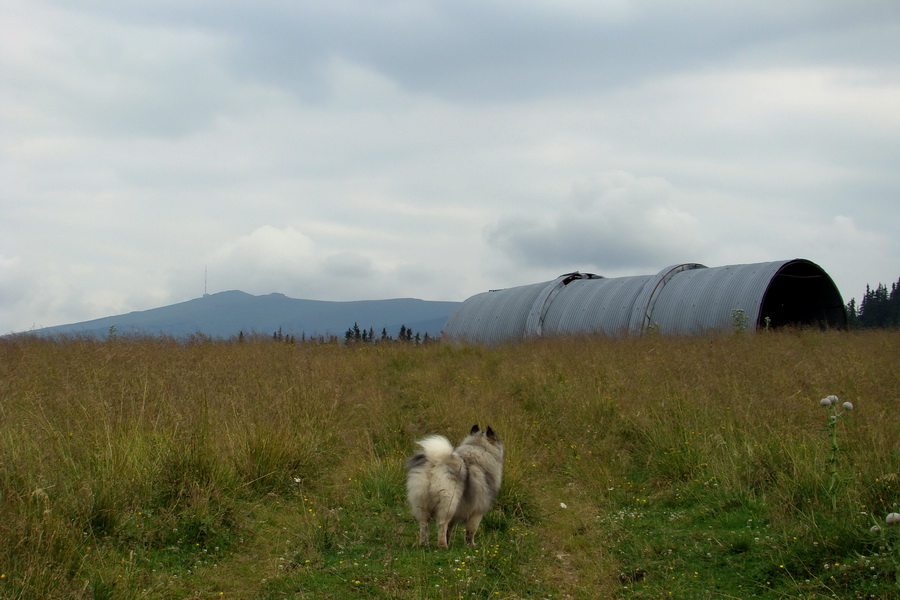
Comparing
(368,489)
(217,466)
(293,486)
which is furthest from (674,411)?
(217,466)

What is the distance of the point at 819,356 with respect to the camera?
12867 mm

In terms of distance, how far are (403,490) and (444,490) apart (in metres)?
1.59

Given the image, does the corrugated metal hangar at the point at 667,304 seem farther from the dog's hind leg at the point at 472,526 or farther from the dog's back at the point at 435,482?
the dog's back at the point at 435,482

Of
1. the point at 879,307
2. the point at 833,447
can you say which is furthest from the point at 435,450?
the point at 879,307

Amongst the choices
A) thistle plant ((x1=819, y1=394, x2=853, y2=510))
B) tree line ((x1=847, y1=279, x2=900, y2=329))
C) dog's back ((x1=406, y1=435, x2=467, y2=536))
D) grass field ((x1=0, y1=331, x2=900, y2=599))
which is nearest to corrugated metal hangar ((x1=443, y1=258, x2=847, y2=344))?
grass field ((x1=0, y1=331, x2=900, y2=599))

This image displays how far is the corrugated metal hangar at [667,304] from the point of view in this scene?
2314 cm

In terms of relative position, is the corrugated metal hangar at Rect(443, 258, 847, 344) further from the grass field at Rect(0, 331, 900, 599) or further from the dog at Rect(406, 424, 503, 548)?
the dog at Rect(406, 424, 503, 548)

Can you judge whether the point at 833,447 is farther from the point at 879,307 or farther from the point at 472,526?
the point at 879,307

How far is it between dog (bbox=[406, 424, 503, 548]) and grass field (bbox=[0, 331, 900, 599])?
223 millimetres

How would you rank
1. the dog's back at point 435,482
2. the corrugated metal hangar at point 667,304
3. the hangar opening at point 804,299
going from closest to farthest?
the dog's back at point 435,482 → the corrugated metal hangar at point 667,304 → the hangar opening at point 804,299

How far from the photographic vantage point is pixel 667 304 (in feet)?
82.4

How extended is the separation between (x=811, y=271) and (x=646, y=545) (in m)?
24.4

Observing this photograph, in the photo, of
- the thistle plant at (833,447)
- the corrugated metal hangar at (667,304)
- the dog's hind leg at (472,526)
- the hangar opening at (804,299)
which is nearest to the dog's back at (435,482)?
the dog's hind leg at (472,526)

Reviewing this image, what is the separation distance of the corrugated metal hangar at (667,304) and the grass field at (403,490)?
12113mm
